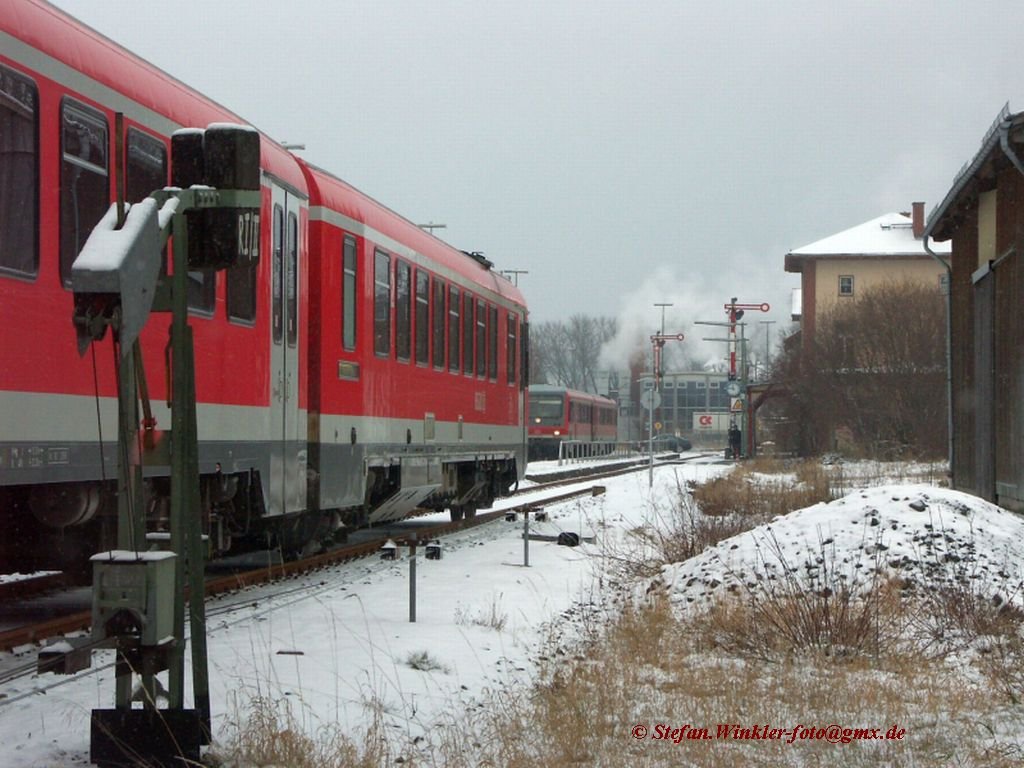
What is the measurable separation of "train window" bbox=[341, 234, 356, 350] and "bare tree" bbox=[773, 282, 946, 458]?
90.4 ft

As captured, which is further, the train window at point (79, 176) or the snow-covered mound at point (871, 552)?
the snow-covered mound at point (871, 552)

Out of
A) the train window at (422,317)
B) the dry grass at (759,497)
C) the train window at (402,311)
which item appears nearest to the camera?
the train window at (402,311)


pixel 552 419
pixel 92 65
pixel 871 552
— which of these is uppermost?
pixel 92 65

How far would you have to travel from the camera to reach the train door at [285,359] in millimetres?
10852

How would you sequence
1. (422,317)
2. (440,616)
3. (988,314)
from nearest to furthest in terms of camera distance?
1. (440,616)
2. (422,317)
3. (988,314)

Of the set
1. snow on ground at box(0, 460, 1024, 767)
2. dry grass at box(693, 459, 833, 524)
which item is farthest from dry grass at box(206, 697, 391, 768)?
dry grass at box(693, 459, 833, 524)

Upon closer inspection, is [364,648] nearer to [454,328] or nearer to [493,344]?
[454,328]

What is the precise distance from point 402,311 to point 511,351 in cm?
603

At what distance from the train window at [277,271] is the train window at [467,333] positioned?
20.7 feet

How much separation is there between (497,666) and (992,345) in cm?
1213

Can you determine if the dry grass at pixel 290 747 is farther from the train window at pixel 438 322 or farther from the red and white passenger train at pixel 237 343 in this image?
the train window at pixel 438 322

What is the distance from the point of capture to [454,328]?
16.9 m

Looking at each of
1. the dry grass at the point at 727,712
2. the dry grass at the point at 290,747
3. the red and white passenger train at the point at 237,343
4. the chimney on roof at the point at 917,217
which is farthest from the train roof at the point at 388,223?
the chimney on roof at the point at 917,217

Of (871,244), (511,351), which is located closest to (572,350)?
(871,244)
